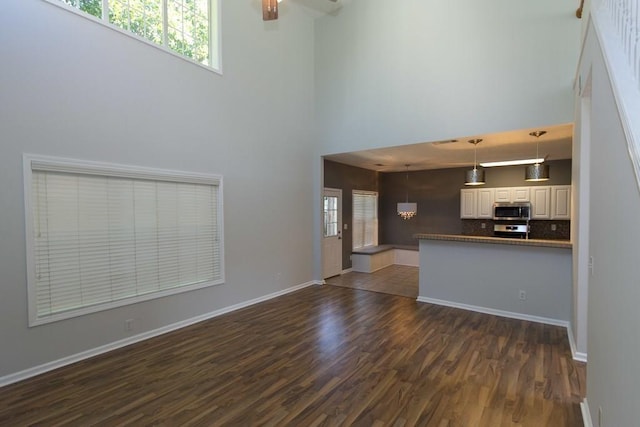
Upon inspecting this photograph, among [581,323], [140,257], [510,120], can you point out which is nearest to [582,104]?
[510,120]

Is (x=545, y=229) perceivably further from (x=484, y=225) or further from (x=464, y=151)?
(x=464, y=151)

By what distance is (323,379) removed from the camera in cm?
303

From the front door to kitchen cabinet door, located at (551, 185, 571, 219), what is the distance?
4.52m

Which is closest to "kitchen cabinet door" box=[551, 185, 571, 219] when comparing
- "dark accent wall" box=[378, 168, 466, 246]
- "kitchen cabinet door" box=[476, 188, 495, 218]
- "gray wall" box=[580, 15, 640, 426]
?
"kitchen cabinet door" box=[476, 188, 495, 218]

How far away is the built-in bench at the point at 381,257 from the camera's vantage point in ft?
26.1

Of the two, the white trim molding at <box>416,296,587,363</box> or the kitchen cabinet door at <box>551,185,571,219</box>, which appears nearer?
the white trim molding at <box>416,296,587,363</box>

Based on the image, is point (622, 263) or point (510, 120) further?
point (510, 120)

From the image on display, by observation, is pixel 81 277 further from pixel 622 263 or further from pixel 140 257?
pixel 622 263

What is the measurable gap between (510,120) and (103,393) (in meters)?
5.70

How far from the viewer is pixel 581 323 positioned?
3.33m

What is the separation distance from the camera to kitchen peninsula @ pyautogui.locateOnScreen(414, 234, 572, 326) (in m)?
4.35

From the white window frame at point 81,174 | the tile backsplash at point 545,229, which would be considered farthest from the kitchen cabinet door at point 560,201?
the white window frame at point 81,174

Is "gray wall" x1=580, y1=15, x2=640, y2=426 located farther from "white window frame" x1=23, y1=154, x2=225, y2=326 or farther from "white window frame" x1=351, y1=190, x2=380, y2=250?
"white window frame" x1=351, y1=190, x2=380, y2=250

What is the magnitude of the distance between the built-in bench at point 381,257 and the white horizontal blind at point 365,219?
248 mm
